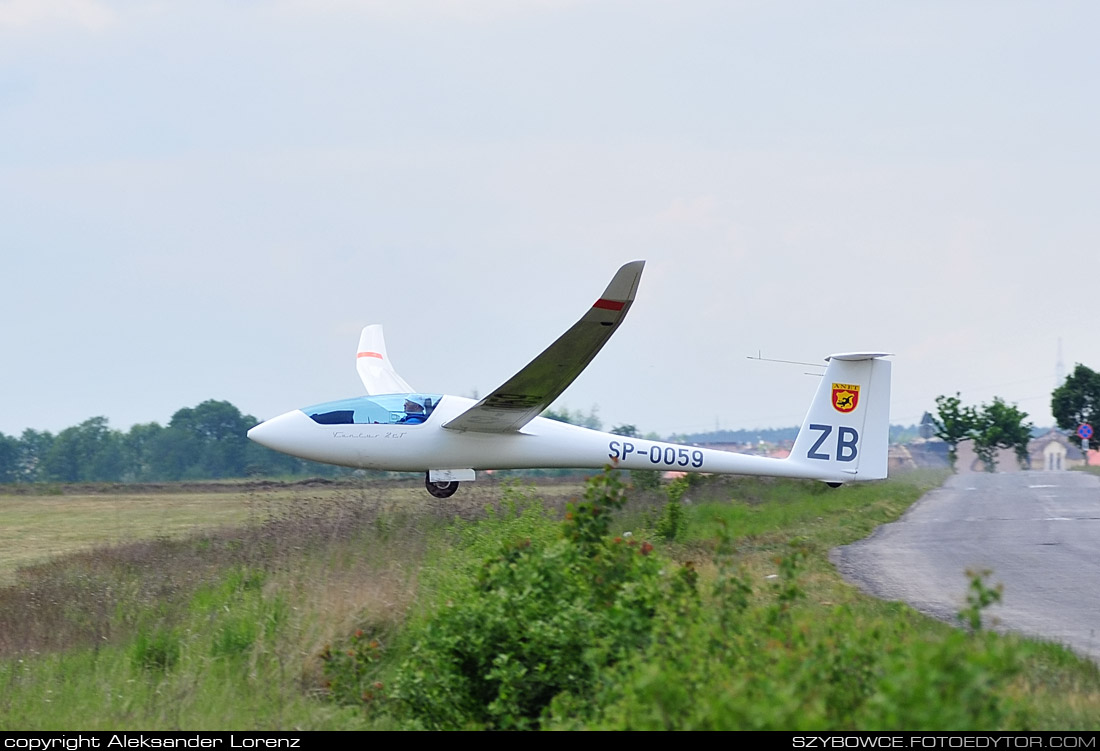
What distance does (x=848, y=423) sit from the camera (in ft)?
69.0

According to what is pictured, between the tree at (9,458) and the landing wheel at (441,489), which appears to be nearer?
the landing wheel at (441,489)

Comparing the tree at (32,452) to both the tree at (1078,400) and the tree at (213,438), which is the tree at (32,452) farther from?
the tree at (1078,400)

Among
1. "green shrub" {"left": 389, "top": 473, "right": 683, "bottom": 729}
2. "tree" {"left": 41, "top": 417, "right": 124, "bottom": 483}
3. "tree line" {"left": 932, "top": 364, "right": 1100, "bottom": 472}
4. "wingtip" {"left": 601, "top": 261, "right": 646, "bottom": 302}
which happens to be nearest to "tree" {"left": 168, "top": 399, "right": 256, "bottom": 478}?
"tree" {"left": 41, "top": 417, "right": 124, "bottom": 483}

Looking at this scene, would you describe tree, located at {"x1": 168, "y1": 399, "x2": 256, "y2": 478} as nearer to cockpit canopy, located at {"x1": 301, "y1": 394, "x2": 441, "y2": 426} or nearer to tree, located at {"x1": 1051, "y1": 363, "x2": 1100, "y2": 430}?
cockpit canopy, located at {"x1": 301, "y1": 394, "x2": 441, "y2": 426}

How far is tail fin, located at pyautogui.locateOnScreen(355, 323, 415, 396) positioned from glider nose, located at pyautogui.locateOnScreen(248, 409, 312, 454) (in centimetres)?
360

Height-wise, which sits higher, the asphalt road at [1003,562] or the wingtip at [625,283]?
the wingtip at [625,283]

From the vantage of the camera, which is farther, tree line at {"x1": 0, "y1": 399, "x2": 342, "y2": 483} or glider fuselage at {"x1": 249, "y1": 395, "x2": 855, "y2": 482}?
tree line at {"x1": 0, "y1": 399, "x2": 342, "y2": 483}

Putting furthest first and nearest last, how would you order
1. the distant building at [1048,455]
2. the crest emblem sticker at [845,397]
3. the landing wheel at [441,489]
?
the distant building at [1048,455] → the landing wheel at [441,489] → the crest emblem sticker at [845,397]

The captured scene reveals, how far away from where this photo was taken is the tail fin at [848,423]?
20.5 meters

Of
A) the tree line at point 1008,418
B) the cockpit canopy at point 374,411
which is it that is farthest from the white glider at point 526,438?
the tree line at point 1008,418

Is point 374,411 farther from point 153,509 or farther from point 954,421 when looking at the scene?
point 954,421

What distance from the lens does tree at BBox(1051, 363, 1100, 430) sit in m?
73.8

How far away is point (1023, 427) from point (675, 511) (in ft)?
222

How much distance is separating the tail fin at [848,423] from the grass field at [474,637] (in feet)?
10.8
